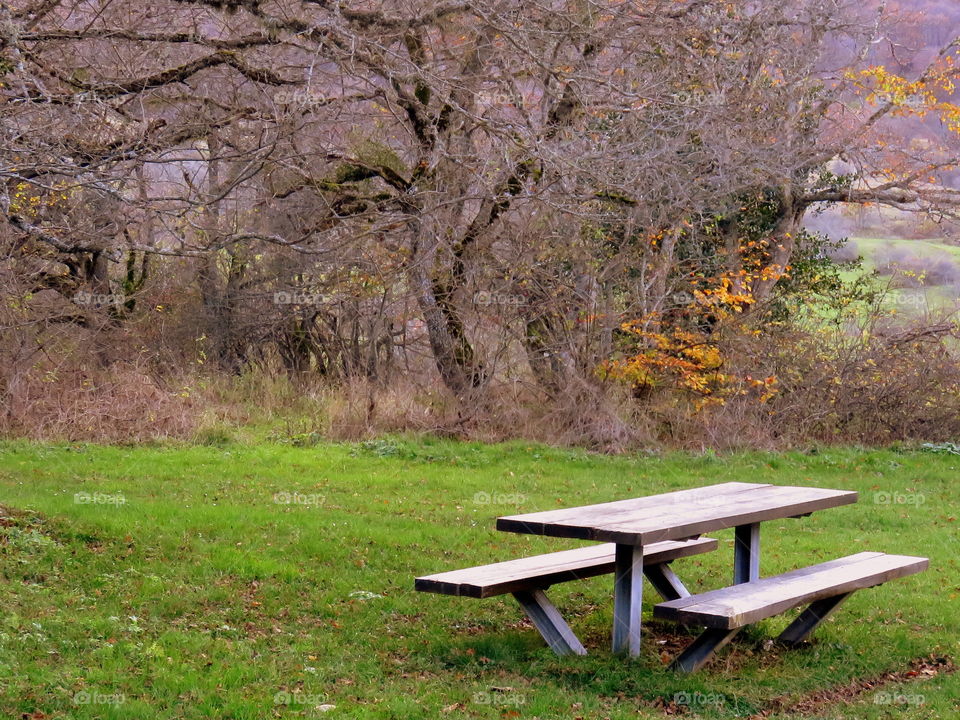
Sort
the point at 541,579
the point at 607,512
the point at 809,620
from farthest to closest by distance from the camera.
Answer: the point at 809,620, the point at 607,512, the point at 541,579

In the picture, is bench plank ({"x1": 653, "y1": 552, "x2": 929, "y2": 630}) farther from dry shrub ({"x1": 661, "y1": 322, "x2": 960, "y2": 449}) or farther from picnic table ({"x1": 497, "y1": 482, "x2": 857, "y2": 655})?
dry shrub ({"x1": 661, "y1": 322, "x2": 960, "y2": 449})

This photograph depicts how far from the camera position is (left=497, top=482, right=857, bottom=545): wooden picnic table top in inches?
222

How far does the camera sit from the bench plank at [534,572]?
577 centimetres

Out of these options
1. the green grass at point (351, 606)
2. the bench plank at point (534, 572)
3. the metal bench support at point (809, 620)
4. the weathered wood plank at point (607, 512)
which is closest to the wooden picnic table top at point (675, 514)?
the weathered wood plank at point (607, 512)

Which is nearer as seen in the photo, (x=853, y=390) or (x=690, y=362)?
(x=690, y=362)

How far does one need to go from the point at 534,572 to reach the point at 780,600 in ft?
4.43

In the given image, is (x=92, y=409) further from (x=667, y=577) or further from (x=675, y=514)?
(x=675, y=514)

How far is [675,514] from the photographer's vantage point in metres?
6.22

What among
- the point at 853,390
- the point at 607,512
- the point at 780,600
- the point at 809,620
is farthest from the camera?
the point at 853,390

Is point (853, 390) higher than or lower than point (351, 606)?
higher

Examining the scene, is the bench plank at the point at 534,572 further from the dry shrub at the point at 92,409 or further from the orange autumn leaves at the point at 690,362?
the dry shrub at the point at 92,409

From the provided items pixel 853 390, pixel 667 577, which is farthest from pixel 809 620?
pixel 853 390

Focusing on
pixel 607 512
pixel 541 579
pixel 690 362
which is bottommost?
pixel 541 579

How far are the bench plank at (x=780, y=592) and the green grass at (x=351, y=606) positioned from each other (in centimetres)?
42
